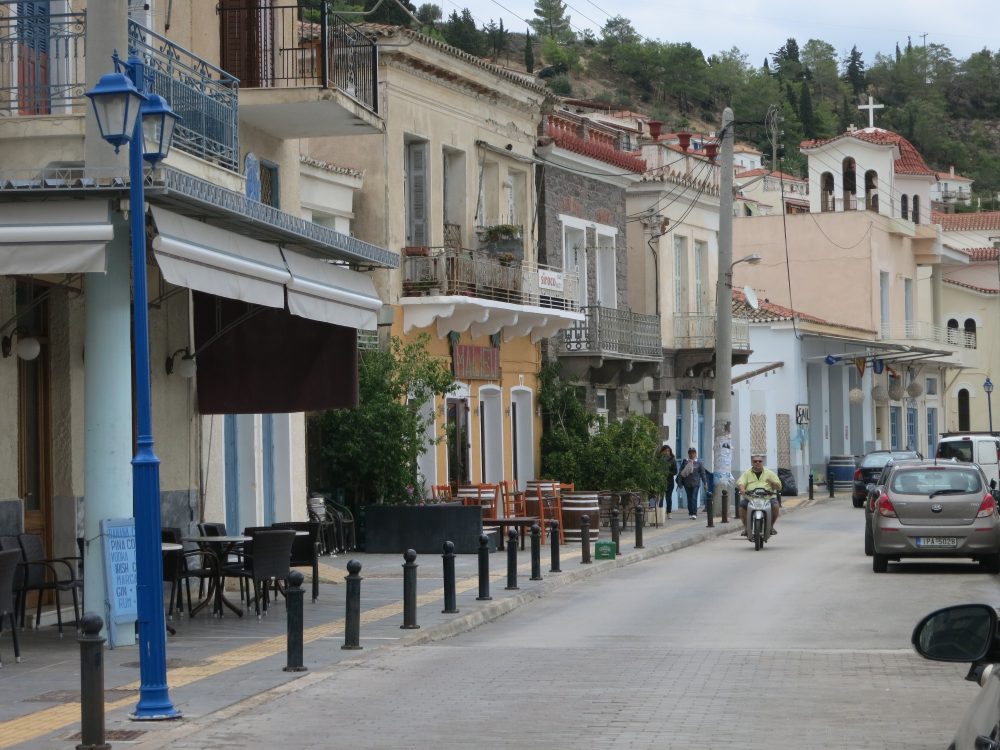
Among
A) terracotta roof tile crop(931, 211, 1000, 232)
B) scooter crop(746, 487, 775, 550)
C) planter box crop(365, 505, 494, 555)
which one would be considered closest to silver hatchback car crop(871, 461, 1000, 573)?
scooter crop(746, 487, 775, 550)

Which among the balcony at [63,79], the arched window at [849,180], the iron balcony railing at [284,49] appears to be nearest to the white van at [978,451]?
the arched window at [849,180]

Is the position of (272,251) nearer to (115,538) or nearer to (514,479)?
(115,538)

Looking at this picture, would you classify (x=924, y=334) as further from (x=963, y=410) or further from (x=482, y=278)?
(x=482, y=278)

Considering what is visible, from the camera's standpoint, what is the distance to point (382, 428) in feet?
88.7

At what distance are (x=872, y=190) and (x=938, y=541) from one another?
1746 inches

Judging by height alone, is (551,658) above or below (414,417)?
below

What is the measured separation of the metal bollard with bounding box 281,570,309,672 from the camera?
12258mm

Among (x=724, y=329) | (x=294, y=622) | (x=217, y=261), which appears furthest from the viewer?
(x=724, y=329)

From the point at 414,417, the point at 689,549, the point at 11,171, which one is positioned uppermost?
the point at 11,171

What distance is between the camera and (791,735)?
390 inches

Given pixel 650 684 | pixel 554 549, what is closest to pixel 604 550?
pixel 554 549

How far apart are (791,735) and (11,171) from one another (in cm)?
816

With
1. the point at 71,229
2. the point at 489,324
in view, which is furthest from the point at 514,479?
the point at 71,229

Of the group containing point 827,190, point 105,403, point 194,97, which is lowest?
point 105,403
